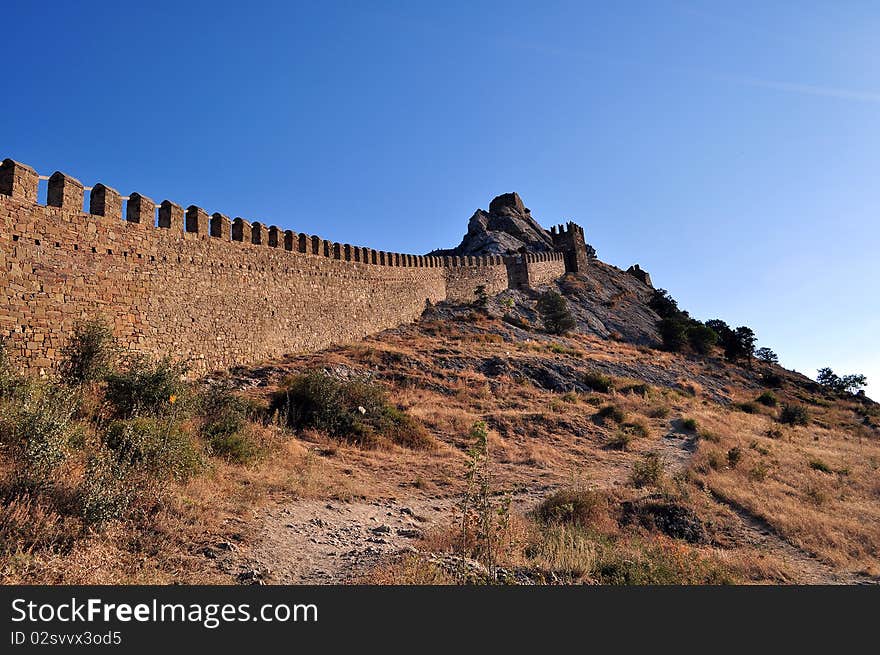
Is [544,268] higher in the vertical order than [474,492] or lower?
higher

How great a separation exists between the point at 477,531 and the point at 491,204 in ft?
211

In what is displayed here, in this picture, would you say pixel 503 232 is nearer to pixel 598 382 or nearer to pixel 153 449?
pixel 598 382

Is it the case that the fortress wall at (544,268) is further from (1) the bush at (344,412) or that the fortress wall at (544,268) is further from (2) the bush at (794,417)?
(1) the bush at (344,412)

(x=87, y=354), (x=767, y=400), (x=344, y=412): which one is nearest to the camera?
(x=87, y=354)

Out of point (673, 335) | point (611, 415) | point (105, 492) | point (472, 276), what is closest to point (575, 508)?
point (105, 492)

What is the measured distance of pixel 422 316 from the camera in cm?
3447

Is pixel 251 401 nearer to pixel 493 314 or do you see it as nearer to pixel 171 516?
pixel 171 516

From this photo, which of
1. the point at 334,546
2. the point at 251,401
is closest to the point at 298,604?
the point at 334,546

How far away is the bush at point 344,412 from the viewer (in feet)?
48.2

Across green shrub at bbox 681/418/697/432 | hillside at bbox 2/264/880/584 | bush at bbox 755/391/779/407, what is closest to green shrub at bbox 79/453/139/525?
hillside at bbox 2/264/880/584

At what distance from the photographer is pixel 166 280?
15.7 meters

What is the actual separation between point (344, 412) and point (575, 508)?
25.6 feet

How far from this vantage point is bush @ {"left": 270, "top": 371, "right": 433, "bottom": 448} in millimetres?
14703

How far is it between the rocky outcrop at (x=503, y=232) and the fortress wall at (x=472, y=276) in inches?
256
